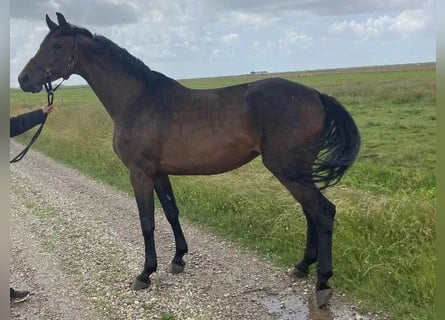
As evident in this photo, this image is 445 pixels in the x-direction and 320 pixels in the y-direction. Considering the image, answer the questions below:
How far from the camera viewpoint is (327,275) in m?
3.99

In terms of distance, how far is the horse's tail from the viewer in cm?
396

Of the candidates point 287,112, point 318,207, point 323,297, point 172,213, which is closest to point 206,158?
point 287,112

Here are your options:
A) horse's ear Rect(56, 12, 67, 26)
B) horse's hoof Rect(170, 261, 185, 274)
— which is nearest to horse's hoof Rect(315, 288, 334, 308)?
horse's hoof Rect(170, 261, 185, 274)

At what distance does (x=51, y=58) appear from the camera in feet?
12.8

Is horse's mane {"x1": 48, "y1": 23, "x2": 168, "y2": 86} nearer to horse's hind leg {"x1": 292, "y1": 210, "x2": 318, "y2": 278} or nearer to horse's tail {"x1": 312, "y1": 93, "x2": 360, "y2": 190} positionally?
horse's tail {"x1": 312, "y1": 93, "x2": 360, "y2": 190}

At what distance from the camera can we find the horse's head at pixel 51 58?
383 centimetres

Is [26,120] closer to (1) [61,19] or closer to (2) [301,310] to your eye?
(1) [61,19]

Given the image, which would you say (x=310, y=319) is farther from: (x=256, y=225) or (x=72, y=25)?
(x=72, y=25)

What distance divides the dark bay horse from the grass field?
0.46 metres

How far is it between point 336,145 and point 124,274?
2394mm

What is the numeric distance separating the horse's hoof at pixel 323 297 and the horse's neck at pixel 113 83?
2372mm

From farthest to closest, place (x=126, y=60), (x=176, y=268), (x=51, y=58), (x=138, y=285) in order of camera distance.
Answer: (x=176, y=268) → (x=138, y=285) → (x=126, y=60) → (x=51, y=58)

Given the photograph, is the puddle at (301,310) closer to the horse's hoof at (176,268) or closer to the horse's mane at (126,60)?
the horse's hoof at (176,268)

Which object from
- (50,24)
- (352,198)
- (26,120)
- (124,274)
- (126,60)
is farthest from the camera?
(352,198)
